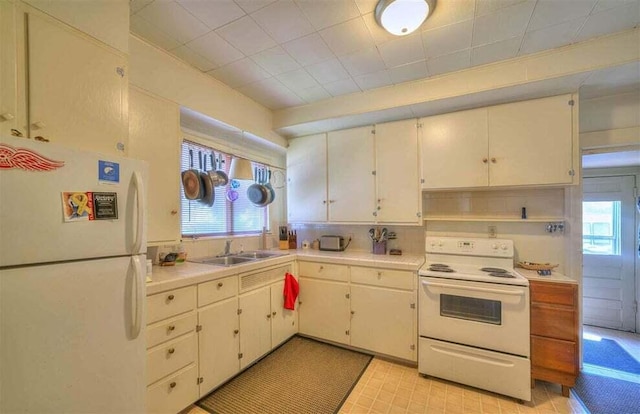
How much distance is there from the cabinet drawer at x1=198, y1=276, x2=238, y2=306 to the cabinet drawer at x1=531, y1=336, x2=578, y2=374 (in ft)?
7.69

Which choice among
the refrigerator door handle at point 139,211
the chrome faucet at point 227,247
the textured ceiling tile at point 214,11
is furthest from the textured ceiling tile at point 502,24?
the chrome faucet at point 227,247

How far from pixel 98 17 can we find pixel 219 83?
1116 mm

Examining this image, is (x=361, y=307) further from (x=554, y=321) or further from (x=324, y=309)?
(x=554, y=321)

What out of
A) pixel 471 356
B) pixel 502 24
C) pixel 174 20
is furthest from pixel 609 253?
pixel 174 20

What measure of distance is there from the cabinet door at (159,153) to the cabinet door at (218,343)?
63 centimetres

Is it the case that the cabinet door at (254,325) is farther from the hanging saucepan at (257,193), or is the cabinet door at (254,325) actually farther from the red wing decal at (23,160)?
the red wing decal at (23,160)

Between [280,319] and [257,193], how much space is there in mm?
1375

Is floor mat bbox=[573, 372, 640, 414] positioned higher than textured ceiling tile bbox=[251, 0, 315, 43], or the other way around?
textured ceiling tile bbox=[251, 0, 315, 43]

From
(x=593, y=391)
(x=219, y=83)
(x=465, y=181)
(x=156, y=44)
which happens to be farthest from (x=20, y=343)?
(x=593, y=391)

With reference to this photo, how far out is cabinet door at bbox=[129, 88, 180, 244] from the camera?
183cm

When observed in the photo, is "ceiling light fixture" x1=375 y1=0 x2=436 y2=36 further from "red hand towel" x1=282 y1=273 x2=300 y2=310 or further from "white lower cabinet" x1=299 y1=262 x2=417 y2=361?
"red hand towel" x1=282 y1=273 x2=300 y2=310

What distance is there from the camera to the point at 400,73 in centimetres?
234

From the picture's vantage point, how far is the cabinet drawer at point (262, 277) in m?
2.31

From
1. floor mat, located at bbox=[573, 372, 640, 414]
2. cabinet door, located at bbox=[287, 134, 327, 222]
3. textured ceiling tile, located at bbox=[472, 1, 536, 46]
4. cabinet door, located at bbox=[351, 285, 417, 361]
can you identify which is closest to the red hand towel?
cabinet door, located at bbox=[351, 285, 417, 361]
